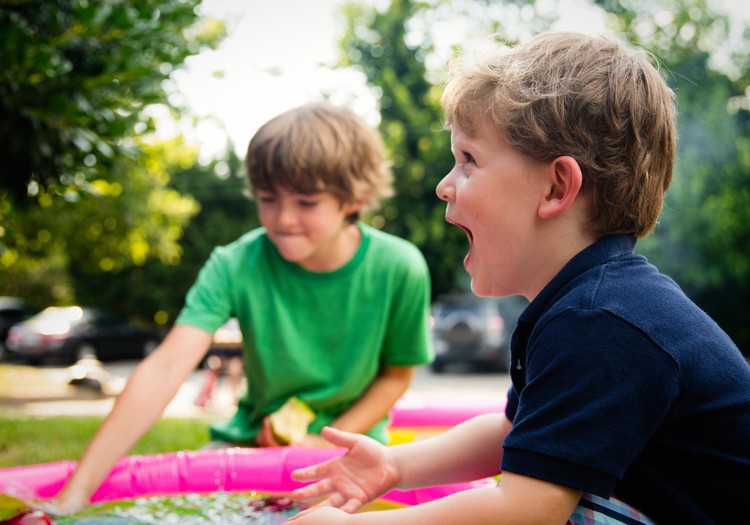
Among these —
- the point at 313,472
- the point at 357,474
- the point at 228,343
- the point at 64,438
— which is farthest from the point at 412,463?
the point at 228,343

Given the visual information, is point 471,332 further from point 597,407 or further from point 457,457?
point 597,407

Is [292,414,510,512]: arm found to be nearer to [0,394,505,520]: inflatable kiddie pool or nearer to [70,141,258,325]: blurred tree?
[0,394,505,520]: inflatable kiddie pool

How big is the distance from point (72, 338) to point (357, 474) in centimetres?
1690

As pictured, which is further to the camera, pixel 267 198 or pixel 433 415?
pixel 433 415

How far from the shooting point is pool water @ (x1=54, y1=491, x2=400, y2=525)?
1.91 meters

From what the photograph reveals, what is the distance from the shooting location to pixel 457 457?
170cm

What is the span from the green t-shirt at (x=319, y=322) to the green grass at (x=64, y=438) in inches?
68.1

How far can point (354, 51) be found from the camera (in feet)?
65.3

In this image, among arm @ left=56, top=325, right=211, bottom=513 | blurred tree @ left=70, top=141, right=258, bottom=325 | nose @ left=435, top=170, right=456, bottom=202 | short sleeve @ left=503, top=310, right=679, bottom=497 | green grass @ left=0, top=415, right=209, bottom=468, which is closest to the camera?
short sleeve @ left=503, top=310, right=679, bottom=497

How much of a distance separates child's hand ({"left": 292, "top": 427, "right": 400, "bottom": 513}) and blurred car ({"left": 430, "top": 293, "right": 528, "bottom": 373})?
11.9 metres

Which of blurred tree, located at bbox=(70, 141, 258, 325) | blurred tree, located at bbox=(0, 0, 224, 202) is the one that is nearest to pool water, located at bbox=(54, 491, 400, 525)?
blurred tree, located at bbox=(0, 0, 224, 202)

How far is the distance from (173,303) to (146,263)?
1.51 meters

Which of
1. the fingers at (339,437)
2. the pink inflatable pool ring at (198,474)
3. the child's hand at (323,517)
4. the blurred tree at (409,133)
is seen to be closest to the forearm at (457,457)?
the fingers at (339,437)

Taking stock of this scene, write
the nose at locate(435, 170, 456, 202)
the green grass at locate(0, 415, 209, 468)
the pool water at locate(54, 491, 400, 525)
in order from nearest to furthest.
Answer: the nose at locate(435, 170, 456, 202), the pool water at locate(54, 491, 400, 525), the green grass at locate(0, 415, 209, 468)
